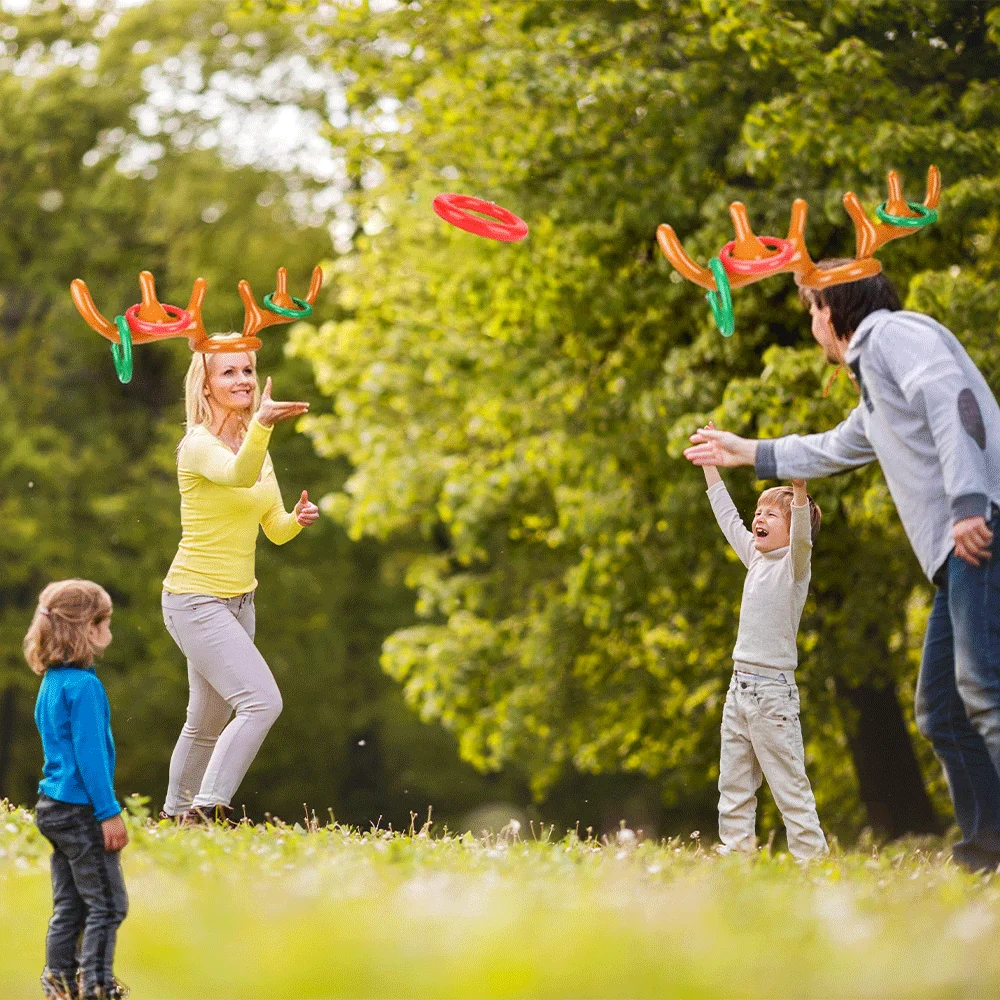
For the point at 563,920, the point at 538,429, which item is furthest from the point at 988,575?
the point at 538,429

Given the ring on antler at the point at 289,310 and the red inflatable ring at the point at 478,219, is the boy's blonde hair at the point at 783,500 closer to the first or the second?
the red inflatable ring at the point at 478,219

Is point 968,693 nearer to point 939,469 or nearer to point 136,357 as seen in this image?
point 939,469

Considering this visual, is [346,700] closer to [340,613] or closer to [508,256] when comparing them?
[340,613]

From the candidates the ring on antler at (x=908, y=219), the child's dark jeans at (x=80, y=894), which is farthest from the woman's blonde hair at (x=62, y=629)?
the ring on antler at (x=908, y=219)

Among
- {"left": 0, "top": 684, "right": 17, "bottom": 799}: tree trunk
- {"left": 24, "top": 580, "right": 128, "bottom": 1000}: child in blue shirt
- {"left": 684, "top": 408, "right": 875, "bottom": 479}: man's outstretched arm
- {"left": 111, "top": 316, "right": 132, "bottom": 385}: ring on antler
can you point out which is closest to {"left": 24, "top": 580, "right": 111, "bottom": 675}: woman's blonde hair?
{"left": 24, "top": 580, "right": 128, "bottom": 1000}: child in blue shirt

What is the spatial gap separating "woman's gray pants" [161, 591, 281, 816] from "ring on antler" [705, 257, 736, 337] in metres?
2.51

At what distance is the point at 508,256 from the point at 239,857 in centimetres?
945

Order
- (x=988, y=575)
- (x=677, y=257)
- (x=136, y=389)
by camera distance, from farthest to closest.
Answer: (x=136, y=389), (x=677, y=257), (x=988, y=575)

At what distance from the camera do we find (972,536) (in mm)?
4762

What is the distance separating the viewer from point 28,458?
2038 centimetres

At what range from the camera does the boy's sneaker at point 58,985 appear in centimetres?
420

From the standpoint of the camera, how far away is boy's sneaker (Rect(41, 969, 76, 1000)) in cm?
420

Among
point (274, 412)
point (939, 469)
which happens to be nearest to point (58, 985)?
point (274, 412)

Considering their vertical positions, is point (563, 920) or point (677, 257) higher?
point (677, 257)
